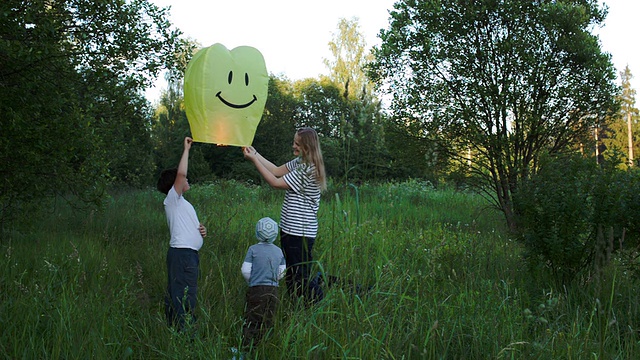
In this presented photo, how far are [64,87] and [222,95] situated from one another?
2.66m

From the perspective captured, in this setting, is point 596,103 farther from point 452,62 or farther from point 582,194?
point 582,194

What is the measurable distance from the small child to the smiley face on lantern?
74 cm

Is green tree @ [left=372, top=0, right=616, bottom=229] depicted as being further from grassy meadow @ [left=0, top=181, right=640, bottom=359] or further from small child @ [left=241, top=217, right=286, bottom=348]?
small child @ [left=241, top=217, right=286, bottom=348]

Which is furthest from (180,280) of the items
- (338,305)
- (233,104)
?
(233,104)

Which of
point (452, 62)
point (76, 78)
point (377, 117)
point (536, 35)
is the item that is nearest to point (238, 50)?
point (377, 117)

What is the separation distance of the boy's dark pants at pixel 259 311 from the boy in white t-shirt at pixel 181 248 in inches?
19.8

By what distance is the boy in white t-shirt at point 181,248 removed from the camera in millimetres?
3352

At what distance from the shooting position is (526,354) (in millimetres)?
2451

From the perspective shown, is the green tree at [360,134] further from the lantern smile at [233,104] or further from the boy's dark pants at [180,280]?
the boy's dark pants at [180,280]

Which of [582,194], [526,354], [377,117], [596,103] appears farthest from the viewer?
[596,103]

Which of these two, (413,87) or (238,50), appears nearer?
(238,50)

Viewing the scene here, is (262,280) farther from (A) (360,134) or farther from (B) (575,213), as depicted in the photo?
(B) (575,213)

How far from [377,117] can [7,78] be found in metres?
3.97

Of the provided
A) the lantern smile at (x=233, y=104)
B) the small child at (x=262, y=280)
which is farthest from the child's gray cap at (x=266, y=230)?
the lantern smile at (x=233, y=104)
